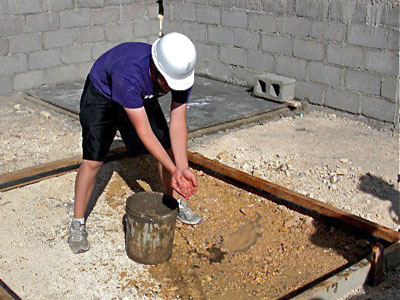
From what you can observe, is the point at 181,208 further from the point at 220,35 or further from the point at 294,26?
the point at 220,35

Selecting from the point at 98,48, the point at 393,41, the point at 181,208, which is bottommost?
the point at 181,208

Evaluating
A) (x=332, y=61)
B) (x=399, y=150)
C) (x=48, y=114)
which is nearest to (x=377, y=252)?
(x=399, y=150)

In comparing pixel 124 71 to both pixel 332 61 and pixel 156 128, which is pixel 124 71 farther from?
pixel 332 61

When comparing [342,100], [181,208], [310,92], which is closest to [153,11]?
[310,92]

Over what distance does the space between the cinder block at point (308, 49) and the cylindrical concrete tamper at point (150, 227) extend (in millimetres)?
3706

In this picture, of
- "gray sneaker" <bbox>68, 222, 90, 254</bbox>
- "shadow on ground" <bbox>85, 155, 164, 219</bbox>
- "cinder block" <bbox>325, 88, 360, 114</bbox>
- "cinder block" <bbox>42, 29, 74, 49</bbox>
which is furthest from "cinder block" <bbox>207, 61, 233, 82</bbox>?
"gray sneaker" <bbox>68, 222, 90, 254</bbox>

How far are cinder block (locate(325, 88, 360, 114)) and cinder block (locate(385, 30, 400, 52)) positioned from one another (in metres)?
0.68

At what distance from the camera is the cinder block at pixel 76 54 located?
7672 millimetres

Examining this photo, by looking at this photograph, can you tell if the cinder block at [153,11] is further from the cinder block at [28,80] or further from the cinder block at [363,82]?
the cinder block at [363,82]

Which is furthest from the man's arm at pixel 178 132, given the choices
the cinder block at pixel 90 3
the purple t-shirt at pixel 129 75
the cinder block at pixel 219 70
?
the cinder block at pixel 90 3

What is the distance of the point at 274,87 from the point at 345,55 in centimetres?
104

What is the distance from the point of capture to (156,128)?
3879 millimetres

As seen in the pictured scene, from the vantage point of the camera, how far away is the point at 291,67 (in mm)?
7043

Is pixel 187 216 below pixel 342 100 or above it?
below
